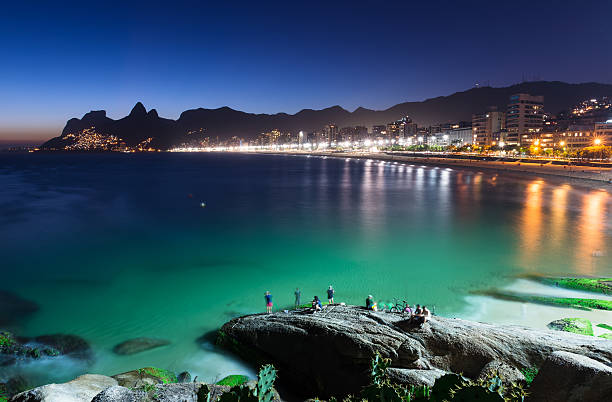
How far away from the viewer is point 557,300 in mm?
16703

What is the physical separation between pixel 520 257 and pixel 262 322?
797 inches

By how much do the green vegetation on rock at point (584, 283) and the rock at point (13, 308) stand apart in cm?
2687

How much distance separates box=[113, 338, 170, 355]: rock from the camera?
1393cm

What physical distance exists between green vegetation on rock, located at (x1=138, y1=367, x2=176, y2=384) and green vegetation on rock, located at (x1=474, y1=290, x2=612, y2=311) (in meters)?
15.0

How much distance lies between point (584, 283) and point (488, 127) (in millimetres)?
190803

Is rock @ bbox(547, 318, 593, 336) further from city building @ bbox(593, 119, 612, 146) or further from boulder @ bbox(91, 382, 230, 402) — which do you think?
city building @ bbox(593, 119, 612, 146)

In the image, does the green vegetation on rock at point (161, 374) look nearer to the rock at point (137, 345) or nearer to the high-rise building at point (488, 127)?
the rock at point (137, 345)

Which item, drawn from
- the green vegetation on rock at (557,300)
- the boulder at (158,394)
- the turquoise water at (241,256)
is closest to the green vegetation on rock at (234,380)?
the turquoise water at (241,256)

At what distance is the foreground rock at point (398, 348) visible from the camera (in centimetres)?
941

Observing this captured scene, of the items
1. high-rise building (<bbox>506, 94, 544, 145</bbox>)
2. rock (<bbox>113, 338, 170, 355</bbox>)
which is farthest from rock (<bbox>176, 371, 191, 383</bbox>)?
high-rise building (<bbox>506, 94, 544, 145</bbox>)

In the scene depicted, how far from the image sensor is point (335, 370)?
32.3 ft

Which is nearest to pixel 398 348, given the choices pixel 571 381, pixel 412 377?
pixel 412 377

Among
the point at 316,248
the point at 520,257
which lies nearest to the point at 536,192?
the point at 520,257

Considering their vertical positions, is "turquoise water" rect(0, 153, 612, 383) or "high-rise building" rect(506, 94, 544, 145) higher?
"high-rise building" rect(506, 94, 544, 145)
